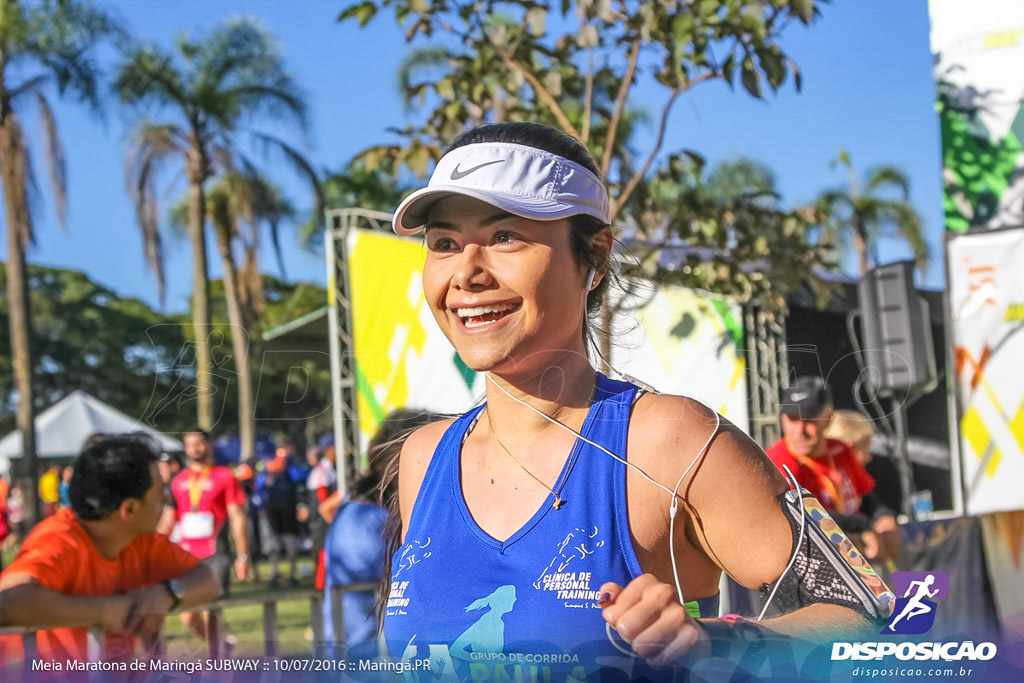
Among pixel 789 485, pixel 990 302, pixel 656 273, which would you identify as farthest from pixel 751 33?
pixel 789 485

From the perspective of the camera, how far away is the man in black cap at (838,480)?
321cm

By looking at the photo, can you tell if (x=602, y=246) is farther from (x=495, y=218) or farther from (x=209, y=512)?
(x=209, y=512)

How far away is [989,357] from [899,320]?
5.92 feet

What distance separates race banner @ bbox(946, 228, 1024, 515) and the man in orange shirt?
11.6ft

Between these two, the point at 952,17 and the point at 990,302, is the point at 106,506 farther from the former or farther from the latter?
the point at 952,17

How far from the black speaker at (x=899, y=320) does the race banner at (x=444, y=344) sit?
45 centimetres

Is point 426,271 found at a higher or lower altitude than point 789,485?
higher

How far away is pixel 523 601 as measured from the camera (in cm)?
128

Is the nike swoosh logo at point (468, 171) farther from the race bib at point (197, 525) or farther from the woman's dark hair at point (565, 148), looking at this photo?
the race bib at point (197, 525)

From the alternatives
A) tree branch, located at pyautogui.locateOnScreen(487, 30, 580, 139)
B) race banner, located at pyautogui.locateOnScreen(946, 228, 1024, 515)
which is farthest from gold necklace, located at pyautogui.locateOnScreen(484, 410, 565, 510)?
race banner, located at pyautogui.locateOnScreen(946, 228, 1024, 515)

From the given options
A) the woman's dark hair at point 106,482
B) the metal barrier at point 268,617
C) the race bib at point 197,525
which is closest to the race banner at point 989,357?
the metal barrier at point 268,617

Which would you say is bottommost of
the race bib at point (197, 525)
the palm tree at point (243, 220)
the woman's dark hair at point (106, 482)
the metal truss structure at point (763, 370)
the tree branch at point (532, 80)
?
the race bib at point (197, 525)

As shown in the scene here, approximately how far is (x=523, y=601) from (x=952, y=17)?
191 inches

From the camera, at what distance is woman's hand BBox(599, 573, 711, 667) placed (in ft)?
3.44
